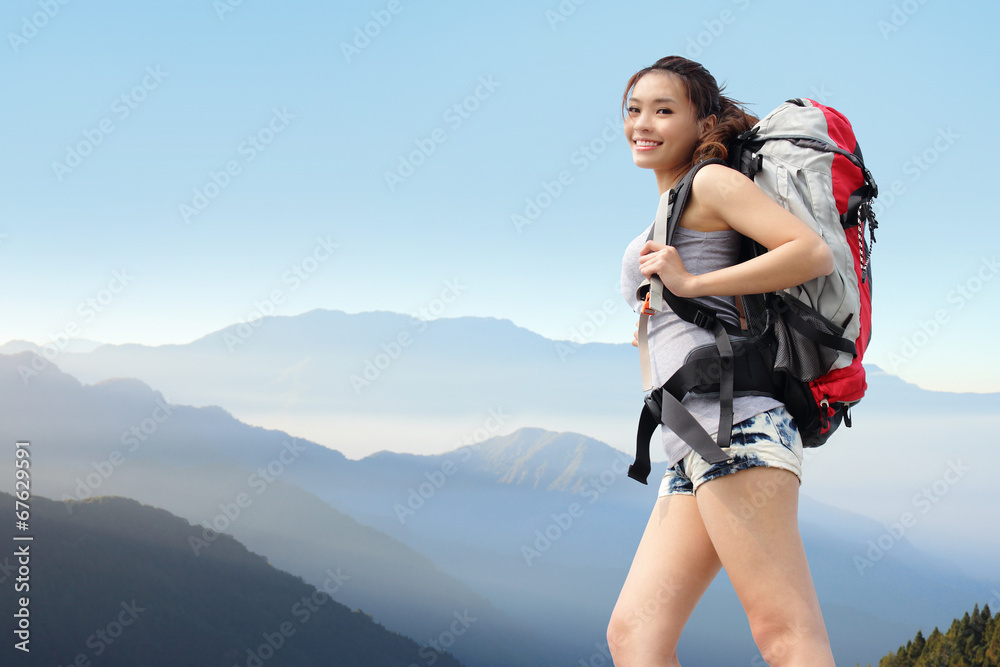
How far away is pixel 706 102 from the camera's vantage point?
1.83m

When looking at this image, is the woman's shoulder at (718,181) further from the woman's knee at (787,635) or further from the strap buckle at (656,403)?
the woman's knee at (787,635)

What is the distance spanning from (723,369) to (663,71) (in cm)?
82

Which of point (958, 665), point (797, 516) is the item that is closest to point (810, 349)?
point (797, 516)

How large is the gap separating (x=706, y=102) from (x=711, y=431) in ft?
2.83

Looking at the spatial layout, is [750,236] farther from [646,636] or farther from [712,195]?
[646,636]

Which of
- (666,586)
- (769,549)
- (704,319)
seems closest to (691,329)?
(704,319)

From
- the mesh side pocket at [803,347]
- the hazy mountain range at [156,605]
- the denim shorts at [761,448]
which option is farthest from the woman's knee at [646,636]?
the hazy mountain range at [156,605]

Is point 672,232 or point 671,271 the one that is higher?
point 672,232

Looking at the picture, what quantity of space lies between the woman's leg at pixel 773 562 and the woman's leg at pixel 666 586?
0.15m

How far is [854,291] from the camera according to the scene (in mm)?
1571

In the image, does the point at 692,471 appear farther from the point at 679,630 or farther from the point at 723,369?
the point at 679,630

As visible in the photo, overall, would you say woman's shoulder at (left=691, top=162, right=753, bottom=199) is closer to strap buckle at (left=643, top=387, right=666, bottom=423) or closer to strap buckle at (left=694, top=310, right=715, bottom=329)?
strap buckle at (left=694, top=310, right=715, bottom=329)

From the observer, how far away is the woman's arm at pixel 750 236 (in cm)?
149

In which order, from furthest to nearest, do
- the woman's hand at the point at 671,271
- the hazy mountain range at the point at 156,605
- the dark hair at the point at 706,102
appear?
the hazy mountain range at the point at 156,605 → the dark hair at the point at 706,102 → the woman's hand at the point at 671,271
